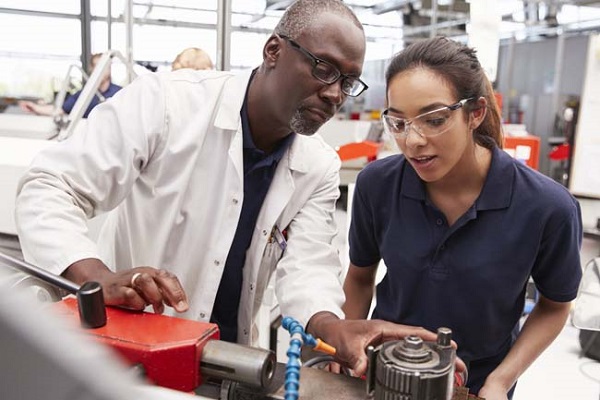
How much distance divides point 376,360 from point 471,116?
0.69m

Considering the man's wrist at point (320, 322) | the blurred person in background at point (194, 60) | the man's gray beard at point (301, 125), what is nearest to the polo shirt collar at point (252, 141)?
the man's gray beard at point (301, 125)

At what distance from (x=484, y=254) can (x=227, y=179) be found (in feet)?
1.87

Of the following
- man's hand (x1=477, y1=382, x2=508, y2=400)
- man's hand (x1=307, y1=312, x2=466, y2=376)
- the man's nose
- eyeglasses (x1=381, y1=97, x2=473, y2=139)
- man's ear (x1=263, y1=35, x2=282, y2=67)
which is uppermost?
man's ear (x1=263, y1=35, x2=282, y2=67)

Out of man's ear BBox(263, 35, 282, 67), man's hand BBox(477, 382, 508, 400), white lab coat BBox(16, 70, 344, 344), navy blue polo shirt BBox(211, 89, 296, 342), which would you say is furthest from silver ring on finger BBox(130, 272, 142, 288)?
man's hand BBox(477, 382, 508, 400)

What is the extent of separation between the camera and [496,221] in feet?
3.62

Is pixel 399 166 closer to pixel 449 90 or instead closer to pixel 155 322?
pixel 449 90

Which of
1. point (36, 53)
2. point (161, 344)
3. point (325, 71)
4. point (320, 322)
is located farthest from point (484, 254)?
point (36, 53)

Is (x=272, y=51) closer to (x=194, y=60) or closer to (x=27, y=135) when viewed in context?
(x=194, y=60)

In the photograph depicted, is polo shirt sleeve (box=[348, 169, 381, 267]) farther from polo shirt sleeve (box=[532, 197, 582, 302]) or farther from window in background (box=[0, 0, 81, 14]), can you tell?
window in background (box=[0, 0, 81, 14])

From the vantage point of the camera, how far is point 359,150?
171 inches

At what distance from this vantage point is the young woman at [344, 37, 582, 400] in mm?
1091

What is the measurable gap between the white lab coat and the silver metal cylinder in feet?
1.36

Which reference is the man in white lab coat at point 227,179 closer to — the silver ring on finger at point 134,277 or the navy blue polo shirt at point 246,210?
the navy blue polo shirt at point 246,210

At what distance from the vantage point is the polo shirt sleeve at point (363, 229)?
4.10 feet
